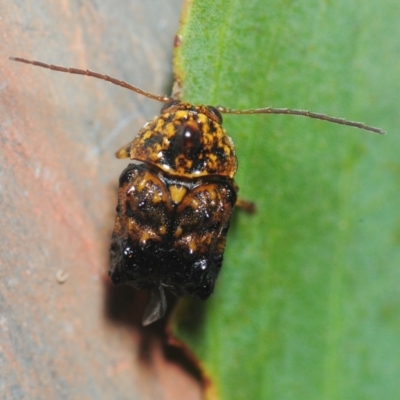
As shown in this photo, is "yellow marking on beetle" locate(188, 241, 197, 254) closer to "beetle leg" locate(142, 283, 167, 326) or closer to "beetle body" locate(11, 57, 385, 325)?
"beetle body" locate(11, 57, 385, 325)

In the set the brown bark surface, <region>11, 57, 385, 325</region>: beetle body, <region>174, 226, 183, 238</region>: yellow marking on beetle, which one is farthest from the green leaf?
<region>174, 226, 183, 238</region>: yellow marking on beetle

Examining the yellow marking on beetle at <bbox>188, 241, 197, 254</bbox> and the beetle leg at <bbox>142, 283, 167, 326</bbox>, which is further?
the beetle leg at <bbox>142, 283, 167, 326</bbox>

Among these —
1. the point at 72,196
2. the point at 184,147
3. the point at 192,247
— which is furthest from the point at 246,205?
the point at 72,196

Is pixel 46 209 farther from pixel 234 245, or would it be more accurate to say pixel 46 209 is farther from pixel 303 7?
pixel 303 7

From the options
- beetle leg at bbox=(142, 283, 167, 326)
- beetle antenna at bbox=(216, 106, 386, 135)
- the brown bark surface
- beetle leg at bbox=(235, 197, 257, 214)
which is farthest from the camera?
beetle leg at bbox=(235, 197, 257, 214)

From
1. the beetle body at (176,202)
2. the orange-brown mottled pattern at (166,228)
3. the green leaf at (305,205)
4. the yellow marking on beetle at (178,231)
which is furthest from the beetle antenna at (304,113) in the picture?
the yellow marking on beetle at (178,231)

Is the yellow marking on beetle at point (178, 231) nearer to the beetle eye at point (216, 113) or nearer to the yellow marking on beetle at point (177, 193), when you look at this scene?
the yellow marking on beetle at point (177, 193)

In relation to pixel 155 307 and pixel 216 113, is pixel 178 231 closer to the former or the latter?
pixel 155 307
